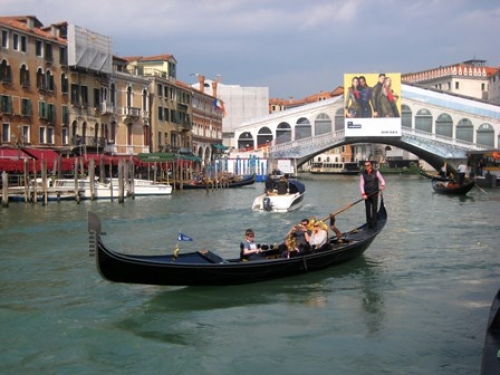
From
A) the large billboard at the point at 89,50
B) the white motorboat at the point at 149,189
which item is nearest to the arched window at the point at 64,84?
the large billboard at the point at 89,50

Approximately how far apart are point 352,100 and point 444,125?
4635mm

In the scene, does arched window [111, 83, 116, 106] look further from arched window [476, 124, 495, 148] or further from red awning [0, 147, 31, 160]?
arched window [476, 124, 495, 148]

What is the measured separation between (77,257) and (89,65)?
13.4 metres

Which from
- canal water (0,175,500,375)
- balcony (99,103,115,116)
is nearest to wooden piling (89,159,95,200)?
balcony (99,103,115,116)

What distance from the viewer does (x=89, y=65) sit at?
20.0 metres

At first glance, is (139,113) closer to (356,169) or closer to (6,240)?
(6,240)

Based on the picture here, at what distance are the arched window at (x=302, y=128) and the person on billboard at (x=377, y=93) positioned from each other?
402 cm

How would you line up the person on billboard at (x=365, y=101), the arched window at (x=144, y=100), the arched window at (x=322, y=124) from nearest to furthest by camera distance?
the arched window at (x=144, y=100)
the person on billboard at (x=365, y=101)
the arched window at (x=322, y=124)

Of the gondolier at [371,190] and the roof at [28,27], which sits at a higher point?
the roof at [28,27]

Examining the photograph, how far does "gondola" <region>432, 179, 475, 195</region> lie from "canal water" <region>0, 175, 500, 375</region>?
887 cm

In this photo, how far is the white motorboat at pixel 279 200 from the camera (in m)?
13.2

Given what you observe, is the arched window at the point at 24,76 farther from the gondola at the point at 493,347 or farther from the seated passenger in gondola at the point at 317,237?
the gondola at the point at 493,347

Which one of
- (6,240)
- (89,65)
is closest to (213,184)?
(89,65)

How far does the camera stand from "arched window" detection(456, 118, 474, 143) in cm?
2955
